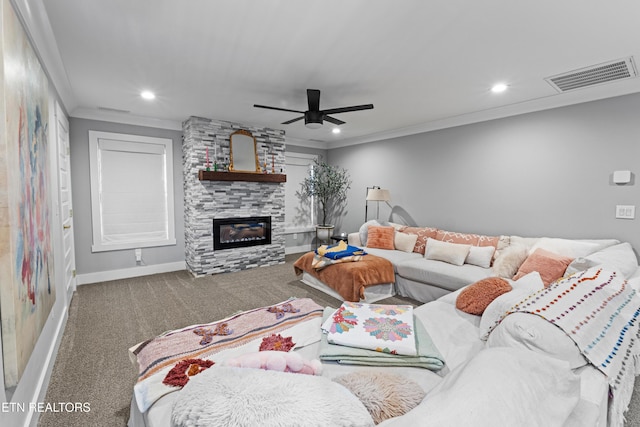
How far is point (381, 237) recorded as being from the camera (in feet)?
15.8

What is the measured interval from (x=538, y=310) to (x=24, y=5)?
322 centimetres

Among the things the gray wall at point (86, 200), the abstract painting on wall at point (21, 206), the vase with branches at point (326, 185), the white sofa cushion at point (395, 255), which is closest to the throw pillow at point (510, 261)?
the white sofa cushion at point (395, 255)

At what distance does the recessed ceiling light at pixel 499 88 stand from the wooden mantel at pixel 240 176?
3427mm

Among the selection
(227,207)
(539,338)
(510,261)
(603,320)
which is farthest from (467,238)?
(227,207)

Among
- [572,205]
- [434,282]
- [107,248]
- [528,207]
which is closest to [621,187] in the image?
[572,205]

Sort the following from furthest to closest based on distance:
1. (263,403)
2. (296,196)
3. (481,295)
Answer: (296,196) → (481,295) → (263,403)

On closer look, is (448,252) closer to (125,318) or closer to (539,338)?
(539,338)

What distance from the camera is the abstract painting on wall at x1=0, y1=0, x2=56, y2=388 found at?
4.24ft

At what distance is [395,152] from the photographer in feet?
18.0

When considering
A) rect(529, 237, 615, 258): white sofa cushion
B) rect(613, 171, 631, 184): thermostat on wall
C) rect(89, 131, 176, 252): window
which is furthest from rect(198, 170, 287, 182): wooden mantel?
rect(613, 171, 631, 184): thermostat on wall

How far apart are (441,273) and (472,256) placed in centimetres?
60

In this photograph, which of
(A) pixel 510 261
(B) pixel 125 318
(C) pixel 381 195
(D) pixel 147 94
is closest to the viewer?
(B) pixel 125 318

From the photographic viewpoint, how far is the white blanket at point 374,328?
1.59 m

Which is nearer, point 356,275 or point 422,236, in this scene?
point 356,275
